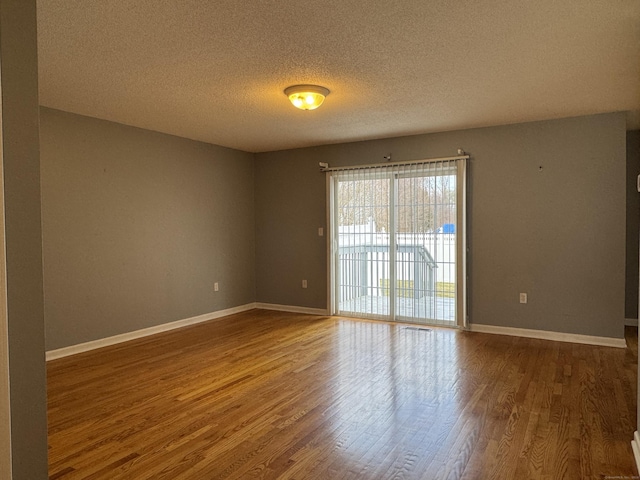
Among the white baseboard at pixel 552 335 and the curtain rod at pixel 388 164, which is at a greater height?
the curtain rod at pixel 388 164

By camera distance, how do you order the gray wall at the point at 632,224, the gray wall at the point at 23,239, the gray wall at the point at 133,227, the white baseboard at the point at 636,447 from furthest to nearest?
the gray wall at the point at 632,224 < the gray wall at the point at 133,227 < the white baseboard at the point at 636,447 < the gray wall at the point at 23,239

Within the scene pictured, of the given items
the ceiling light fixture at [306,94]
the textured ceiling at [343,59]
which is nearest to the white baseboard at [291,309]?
the textured ceiling at [343,59]

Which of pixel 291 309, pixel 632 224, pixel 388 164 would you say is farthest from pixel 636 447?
pixel 291 309

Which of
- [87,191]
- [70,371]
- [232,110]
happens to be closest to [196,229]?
[87,191]

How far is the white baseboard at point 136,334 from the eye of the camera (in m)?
4.40

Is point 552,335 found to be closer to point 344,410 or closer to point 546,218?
point 546,218

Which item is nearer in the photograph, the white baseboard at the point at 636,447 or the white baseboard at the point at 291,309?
the white baseboard at the point at 636,447

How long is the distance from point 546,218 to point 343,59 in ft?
10.3

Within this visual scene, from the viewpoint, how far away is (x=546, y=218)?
4.89 meters

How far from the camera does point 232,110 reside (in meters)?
4.40

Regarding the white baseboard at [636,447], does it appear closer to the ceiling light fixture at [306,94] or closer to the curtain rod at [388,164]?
the ceiling light fixture at [306,94]

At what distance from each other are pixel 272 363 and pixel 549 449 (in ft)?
7.81

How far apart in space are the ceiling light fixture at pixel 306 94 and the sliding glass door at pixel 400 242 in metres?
2.27

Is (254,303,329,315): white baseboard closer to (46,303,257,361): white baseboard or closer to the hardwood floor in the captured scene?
(46,303,257,361): white baseboard
